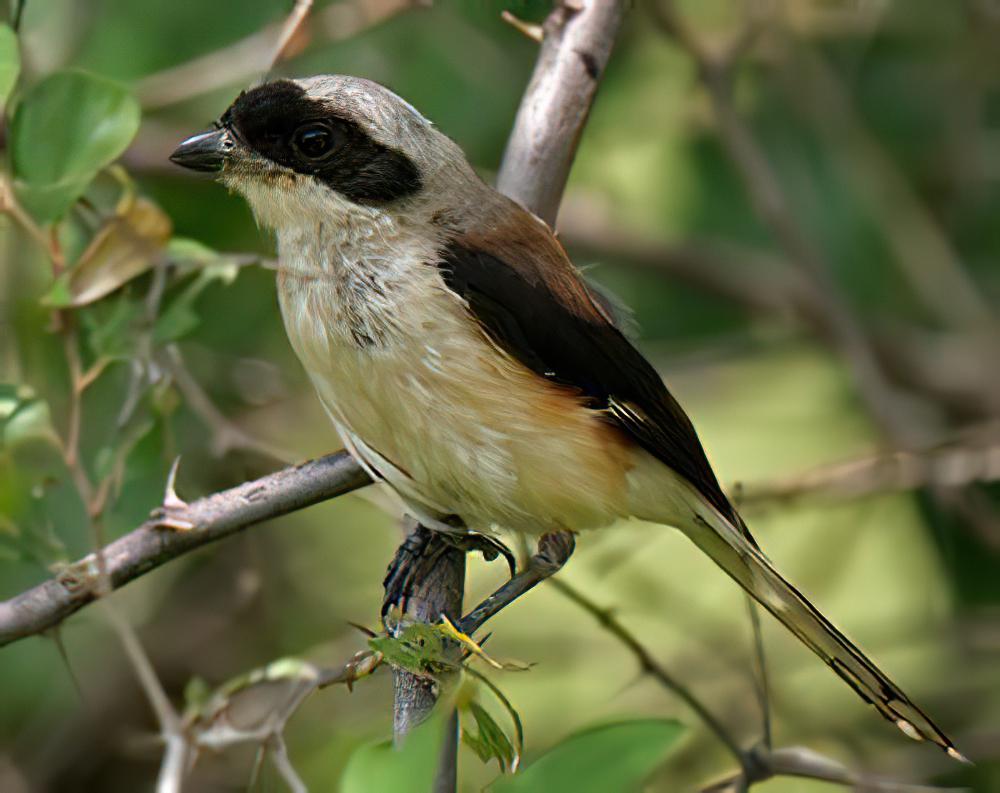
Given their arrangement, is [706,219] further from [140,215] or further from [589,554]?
[140,215]

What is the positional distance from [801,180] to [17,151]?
4191 mm

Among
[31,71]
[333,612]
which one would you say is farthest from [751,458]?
[31,71]

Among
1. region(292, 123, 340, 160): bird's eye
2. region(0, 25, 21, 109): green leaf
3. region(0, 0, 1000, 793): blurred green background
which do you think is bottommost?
region(0, 0, 1000, 793): blurred green background

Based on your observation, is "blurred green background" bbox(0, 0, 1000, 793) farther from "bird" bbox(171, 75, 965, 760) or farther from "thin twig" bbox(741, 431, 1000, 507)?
"bird" bbox(171, 75, 965, 760)

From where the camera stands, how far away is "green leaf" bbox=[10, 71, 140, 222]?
2740mm

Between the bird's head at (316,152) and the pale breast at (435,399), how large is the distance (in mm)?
120

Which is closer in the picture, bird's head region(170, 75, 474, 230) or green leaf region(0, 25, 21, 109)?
green leaf region(0, 25, 21, 109)

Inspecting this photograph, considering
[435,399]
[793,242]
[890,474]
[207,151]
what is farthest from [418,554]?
[793,242]

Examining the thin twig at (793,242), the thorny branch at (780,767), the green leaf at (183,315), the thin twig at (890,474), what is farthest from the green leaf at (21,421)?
the thin twig at (793,242)

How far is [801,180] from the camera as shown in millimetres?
6176

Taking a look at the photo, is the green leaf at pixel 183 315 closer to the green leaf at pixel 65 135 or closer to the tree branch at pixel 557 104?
the green leaf at pixel 65 135

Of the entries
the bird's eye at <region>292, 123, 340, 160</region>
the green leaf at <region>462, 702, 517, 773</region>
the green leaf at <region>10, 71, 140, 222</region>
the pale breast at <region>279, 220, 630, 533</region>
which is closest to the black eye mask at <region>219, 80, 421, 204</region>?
the bird's eye at <region>292, 123, 340, 160</region>

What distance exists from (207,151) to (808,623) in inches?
67.2

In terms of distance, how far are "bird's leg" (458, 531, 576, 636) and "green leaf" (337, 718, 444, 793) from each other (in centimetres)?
97
